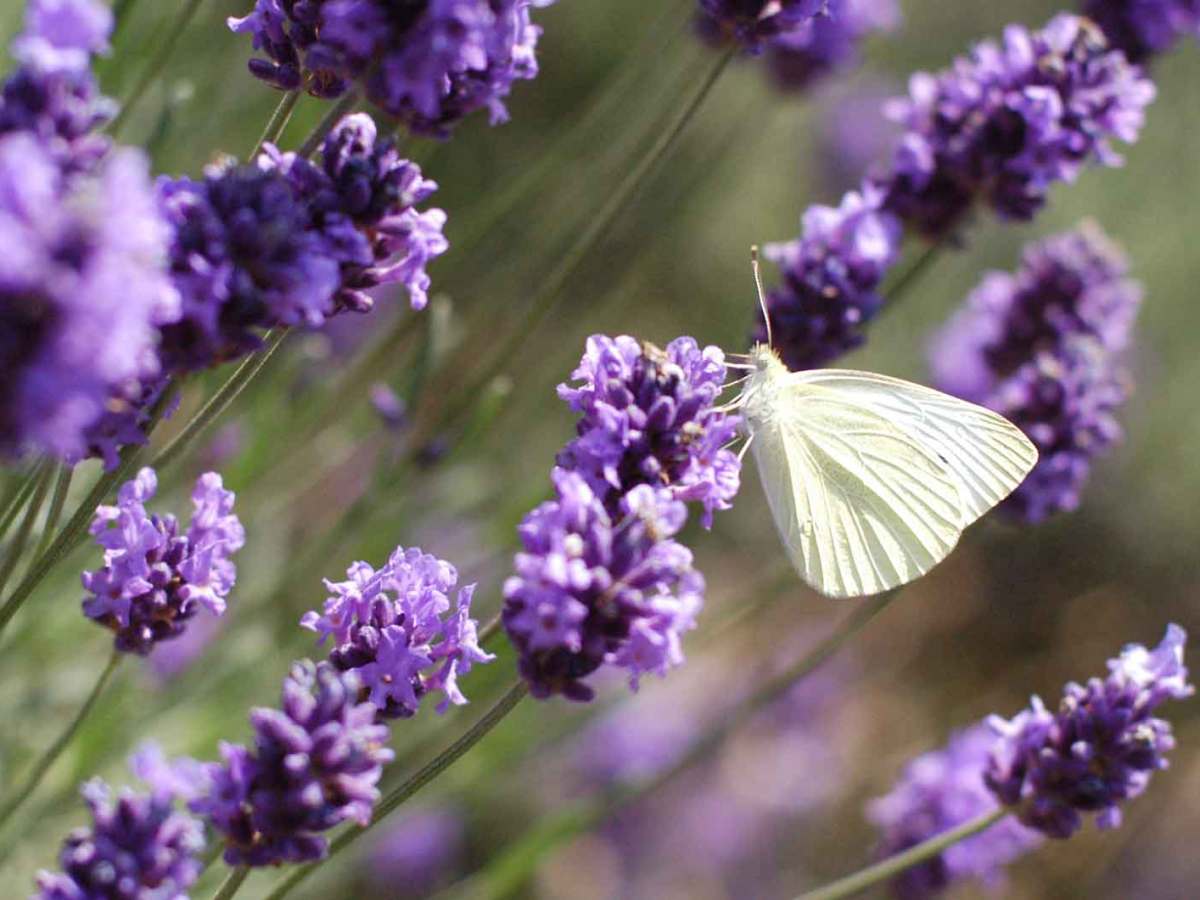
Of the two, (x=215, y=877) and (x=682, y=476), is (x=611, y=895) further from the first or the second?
(x=682, y=476)

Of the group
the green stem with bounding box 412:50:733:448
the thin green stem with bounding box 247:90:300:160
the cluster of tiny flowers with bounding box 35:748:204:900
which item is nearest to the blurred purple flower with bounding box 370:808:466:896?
the green stem with bounding box 412:50:733:448

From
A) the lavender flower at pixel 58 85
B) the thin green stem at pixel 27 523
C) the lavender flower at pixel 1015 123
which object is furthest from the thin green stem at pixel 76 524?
the lavender flower at pixel 1015 123

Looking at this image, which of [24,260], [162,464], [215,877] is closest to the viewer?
[24,260]

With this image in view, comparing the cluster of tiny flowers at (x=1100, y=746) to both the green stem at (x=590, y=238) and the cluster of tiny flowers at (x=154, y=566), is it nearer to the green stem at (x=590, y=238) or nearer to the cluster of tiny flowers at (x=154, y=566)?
the green stem at (x=590, y=238)

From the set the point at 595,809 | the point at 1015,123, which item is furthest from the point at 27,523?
the point at 1015,123

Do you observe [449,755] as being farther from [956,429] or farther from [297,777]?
[956,429]

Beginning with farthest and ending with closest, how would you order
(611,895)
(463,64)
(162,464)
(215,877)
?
(611,895)
(215,877)
(162,464)
(463,64)

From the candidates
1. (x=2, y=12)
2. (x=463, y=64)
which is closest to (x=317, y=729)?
(x=463, y=64)

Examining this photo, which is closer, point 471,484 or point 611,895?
point 471,484

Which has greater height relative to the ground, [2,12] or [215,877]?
[2,12]
